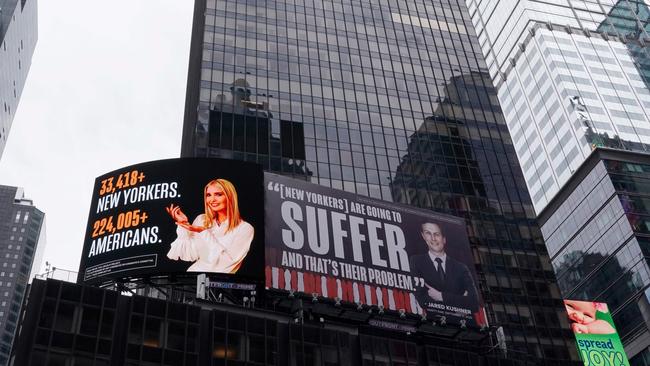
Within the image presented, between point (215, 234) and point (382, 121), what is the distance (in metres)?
40.3

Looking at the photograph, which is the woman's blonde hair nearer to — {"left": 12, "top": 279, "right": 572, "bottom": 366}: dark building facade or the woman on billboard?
the woman on billboard

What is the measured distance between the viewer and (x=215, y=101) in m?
73.8

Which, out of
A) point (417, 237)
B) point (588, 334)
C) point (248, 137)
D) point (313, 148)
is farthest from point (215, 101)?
point (588, 334)

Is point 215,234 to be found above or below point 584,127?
below

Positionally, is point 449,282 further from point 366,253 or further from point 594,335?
point 594,335

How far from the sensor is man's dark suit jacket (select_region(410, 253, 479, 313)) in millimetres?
48388

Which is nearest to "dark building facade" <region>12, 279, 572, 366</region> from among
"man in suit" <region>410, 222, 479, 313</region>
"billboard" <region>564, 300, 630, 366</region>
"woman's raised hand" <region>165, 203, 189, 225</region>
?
"man in suit" <region>410, 222, 479, 313</region>

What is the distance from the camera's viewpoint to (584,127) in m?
128

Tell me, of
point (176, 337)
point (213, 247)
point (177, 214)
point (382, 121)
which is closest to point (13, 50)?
point (382, 121)

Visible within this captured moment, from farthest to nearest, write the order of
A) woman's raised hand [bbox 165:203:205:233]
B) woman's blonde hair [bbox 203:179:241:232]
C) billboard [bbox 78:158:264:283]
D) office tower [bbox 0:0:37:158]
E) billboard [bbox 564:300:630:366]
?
office tower [bbox 0:0:37:158] < billboard [bbox 564:300:630:366] < woman's blonde hair [bbox 203:179:241:232] < woman's raised hand [bbox 165:203:205:233] < billboard [bbox 78:158:264:283]

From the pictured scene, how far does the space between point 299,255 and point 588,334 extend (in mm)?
32795

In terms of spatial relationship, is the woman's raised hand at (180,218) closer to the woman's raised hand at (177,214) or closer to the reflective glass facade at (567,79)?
the woman's raised hand at (177,214)

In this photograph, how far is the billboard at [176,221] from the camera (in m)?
41.8

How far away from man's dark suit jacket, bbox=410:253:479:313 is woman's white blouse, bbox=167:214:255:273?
12.3 meters
